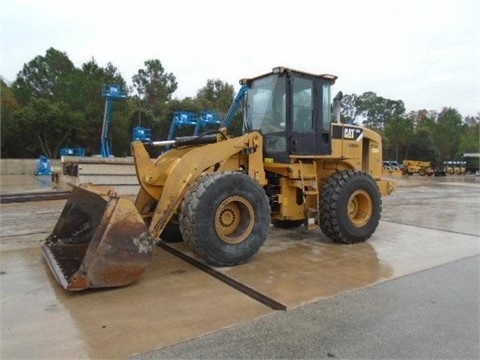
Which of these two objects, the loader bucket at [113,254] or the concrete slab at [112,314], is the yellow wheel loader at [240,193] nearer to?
the loader bucket at [113,254]

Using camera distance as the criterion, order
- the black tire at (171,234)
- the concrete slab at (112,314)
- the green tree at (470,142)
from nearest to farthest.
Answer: the concrete slab at (112,314) → the black tire at (171,234) → the green tree at (470,142)

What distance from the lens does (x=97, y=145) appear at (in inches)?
1292

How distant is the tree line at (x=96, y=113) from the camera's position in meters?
30.4

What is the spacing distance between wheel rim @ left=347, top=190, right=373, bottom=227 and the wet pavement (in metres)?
0.39

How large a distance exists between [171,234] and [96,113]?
94.3 feet

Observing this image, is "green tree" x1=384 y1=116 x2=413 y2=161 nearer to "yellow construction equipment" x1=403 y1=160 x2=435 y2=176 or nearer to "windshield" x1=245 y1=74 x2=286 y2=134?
"yellow construction equipment" x1=403 y1=160 x2=435 y2=176

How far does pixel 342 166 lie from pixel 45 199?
8.33m

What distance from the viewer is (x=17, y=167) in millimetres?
25516

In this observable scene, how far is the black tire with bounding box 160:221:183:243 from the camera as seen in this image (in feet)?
18.9

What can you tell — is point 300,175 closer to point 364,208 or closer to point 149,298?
point 364,208

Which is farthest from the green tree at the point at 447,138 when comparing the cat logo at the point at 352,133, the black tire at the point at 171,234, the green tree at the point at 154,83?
the black tire at the point at 171,234

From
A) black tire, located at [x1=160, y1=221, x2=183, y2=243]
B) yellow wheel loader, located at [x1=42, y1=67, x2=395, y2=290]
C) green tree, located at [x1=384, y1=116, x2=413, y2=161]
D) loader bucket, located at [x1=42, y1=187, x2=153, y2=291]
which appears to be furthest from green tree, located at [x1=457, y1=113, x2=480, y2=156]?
loader bucket, located at [x1=42, y1=187, x2=153, y2=291]

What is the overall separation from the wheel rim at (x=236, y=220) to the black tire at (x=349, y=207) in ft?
5.00

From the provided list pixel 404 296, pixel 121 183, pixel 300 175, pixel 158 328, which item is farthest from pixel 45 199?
pixel 404 296
